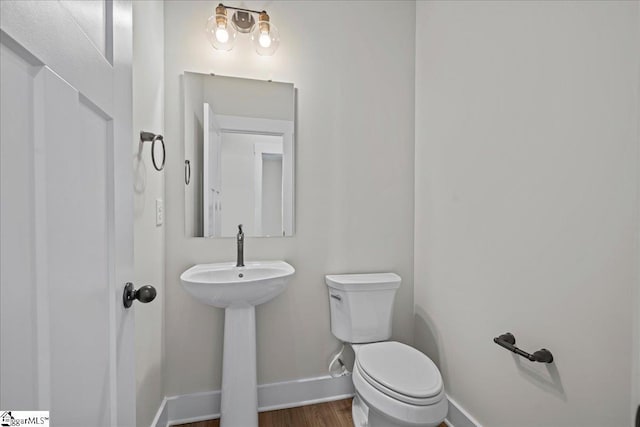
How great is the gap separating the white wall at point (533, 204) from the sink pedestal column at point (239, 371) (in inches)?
40.8

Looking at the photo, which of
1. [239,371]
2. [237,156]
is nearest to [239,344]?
[239,371]

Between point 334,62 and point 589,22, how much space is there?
120 centimetres

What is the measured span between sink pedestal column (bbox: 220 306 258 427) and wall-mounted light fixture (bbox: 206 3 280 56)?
1403 mm

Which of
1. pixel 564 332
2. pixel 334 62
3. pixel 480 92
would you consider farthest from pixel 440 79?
pixel 564 332

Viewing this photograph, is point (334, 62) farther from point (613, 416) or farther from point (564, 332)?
point (613, 416)

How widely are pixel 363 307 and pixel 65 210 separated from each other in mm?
1454

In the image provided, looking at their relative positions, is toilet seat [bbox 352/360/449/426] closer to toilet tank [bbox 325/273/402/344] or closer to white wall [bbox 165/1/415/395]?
toilet tank [bbox 325/273/402/344]

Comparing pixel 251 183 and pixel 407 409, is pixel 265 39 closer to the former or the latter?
pixel 251 183

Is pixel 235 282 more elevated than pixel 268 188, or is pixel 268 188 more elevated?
pixel 268 188

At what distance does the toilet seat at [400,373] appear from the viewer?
120 cm

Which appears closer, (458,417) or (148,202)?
(148,202)

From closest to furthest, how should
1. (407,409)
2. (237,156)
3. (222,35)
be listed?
(407,409)
(222,35)
(237,156)

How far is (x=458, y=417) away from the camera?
1.59m

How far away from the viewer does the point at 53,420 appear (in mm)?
484
